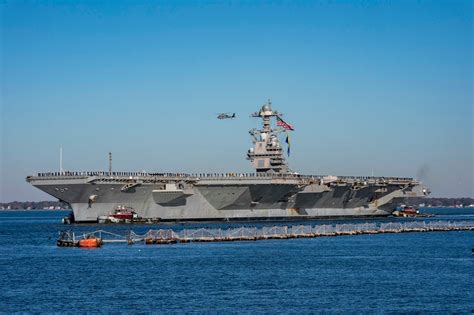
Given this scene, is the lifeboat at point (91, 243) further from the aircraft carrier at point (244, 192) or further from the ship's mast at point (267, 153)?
the ship's mast at point (267, 153)

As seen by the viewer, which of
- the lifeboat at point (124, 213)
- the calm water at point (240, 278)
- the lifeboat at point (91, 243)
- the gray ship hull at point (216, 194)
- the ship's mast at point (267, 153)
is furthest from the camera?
the ship's mast at point (267, 153)

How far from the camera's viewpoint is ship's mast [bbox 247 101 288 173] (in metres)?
76.9

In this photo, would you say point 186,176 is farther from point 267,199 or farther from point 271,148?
point 271,148

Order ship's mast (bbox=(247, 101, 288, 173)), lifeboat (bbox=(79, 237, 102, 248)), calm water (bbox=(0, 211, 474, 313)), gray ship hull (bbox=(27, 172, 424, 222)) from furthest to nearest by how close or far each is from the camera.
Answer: ship's mast (bbox=(247, 101, 288, 173)), gray ship hull (bbox=(27, 172, 424, 222)), lifeboat (bbox=(79, 237, 102, 248)), calm water (bbox=(0, 211, 474, 313))

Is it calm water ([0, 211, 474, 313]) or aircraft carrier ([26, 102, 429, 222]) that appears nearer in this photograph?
calm water ([0, 211, 474, 313])

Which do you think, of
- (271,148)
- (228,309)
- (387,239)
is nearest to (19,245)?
(387,239)

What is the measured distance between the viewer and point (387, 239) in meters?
52.4

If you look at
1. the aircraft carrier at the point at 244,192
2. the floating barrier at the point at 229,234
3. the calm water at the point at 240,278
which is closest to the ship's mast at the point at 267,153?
the aircraft carrier at the point at 244,192

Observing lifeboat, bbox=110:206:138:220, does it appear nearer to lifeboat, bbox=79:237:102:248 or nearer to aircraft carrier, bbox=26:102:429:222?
aircraft carrier, bbox=26:102:429:222

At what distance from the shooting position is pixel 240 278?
103 ft

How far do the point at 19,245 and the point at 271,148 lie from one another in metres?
32.4

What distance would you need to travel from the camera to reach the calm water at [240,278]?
83.8 ft

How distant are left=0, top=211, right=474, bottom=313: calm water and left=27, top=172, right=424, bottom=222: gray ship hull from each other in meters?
12.4

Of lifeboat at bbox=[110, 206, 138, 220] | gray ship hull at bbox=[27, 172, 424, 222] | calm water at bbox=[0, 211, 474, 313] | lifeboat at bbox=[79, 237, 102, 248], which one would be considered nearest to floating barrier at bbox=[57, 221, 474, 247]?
lifeboat at bbox=[79, 237, 102, 248]
